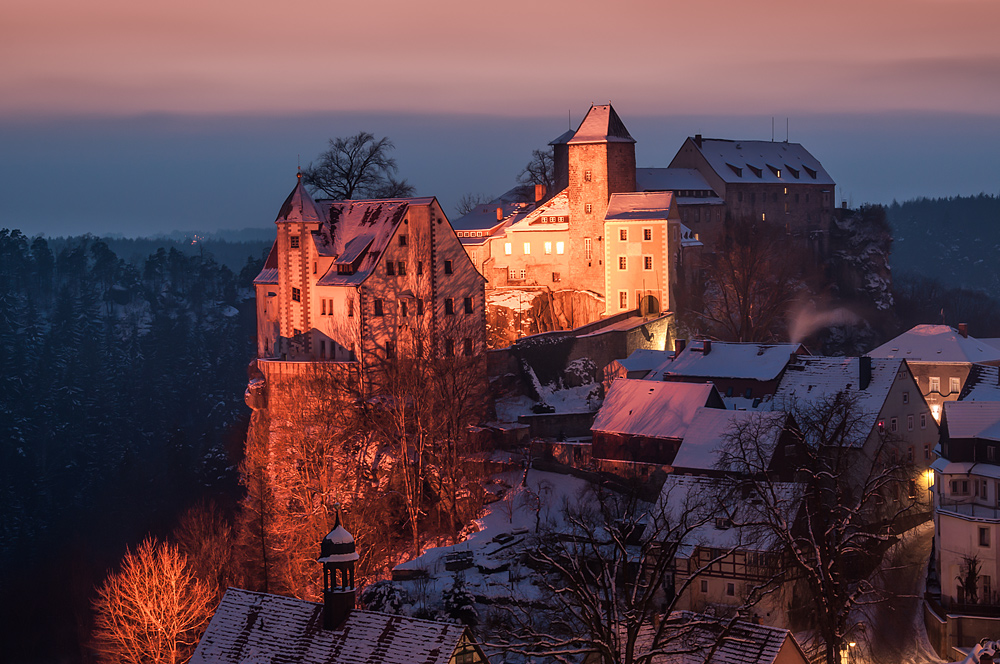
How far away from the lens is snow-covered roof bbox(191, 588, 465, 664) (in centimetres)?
2278

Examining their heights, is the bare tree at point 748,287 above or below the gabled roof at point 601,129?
below

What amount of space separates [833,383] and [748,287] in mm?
21089

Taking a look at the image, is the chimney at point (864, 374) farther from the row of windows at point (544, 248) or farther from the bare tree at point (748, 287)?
the row of windows at point (544, 248)

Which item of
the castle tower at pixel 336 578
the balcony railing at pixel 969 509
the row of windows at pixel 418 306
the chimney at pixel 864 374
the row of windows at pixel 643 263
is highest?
the row of windows at pixel 643 263

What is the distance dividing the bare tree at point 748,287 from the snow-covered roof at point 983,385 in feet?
58.8

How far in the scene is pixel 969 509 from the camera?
38781mm

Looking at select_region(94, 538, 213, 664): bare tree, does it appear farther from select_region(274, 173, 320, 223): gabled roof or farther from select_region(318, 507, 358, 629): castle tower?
select_region(274, 173, 320, 223): gabled roof

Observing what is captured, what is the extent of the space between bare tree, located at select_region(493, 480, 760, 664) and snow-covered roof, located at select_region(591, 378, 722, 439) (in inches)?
122

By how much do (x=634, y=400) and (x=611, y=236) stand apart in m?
21.0

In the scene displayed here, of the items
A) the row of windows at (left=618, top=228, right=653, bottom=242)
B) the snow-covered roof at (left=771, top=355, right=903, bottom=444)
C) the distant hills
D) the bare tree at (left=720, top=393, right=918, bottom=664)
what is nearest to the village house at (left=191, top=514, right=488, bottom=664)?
the bare tree at (left=720, top=393, right=918, bottom=664)

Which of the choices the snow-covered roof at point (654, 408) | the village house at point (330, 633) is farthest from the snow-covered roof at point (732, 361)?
the village house at point (330, 633)

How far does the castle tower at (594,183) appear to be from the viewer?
70.1 metres

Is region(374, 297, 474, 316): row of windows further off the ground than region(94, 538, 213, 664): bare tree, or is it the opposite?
region(374, 297, 474, 316): row of windows

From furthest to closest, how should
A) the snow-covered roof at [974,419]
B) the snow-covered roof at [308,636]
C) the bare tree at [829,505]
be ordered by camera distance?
the snow-covered roof at [974,419] → the bare tree at [829,505] → the snow-covered roof at [308,636]
